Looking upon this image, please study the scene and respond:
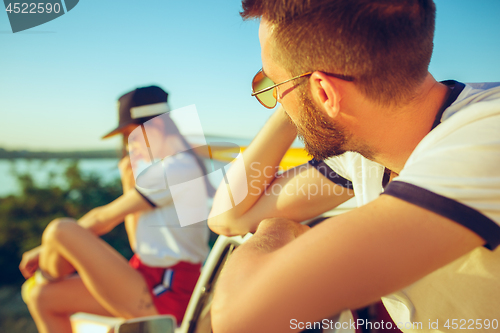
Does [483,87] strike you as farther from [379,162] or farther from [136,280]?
[136,280]

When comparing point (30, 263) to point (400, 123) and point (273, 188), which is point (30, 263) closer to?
point (273, 188)

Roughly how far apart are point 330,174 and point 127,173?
8.17ft

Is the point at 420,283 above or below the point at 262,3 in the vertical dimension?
below

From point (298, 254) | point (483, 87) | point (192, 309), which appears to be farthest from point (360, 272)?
point (192, 309)

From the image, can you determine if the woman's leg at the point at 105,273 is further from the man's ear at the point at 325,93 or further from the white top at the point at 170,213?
the man's ear at the point at 325,93

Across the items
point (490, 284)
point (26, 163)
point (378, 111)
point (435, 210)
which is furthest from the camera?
point (26, 163)

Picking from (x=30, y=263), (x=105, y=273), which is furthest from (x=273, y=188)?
(x=30, y=263)

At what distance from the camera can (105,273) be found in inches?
92.3

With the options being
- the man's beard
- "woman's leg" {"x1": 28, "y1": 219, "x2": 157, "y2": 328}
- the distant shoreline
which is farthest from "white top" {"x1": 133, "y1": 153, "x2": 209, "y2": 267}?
the distant shoreline

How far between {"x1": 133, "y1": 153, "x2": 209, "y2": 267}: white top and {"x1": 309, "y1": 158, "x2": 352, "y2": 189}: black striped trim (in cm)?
128

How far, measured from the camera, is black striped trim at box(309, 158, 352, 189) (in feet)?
4.86

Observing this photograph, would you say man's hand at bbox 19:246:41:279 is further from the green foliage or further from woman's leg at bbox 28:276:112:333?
the green foliage

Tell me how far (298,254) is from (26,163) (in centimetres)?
721

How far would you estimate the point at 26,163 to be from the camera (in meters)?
6.31
